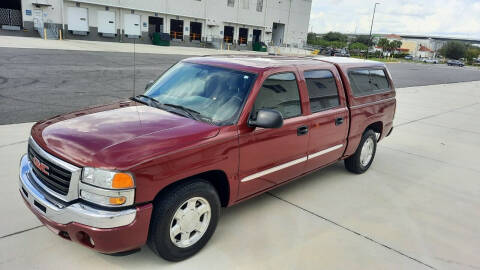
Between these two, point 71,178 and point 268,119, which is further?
point 268,119

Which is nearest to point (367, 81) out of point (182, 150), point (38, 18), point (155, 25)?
point (182, 150)

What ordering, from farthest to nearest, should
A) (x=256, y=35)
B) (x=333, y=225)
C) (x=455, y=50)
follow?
(x=455, y=50) → (x=256, y=35) → (x=333, y=225)

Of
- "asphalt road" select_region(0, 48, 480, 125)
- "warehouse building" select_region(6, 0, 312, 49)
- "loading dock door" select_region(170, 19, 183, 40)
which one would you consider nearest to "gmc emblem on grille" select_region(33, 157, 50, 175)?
"asphalt road" select_region(0, 48, 480, 125)

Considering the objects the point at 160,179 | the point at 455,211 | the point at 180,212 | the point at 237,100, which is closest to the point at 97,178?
the point at 160,179

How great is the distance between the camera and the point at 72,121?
3469 millimetres

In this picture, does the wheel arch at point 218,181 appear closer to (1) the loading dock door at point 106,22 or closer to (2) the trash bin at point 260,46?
(1) the loading dock door at point 106,22

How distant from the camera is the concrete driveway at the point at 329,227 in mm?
3393

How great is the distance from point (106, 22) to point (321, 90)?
39608 millimetres

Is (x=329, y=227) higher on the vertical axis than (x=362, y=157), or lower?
lower

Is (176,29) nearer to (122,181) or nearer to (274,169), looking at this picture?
(274,169)

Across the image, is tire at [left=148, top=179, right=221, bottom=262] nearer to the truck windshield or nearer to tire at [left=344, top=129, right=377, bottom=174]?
the truck windshield

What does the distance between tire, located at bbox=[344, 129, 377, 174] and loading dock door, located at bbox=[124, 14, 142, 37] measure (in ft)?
129

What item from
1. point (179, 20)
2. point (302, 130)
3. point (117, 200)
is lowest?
point (117, 200)

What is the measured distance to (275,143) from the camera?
13.1 feet
